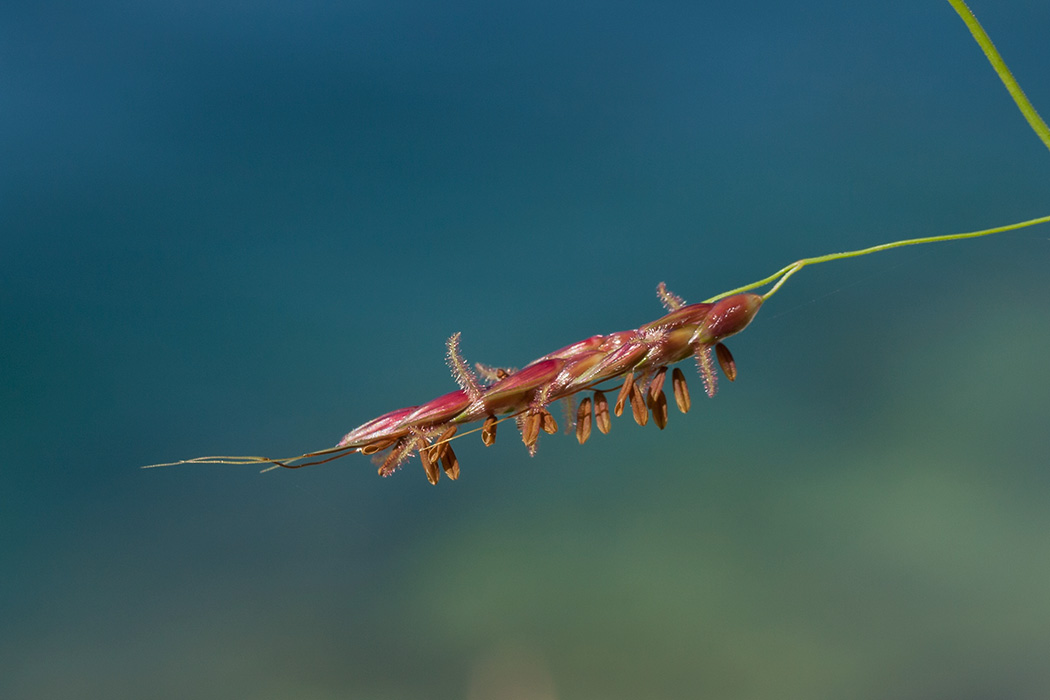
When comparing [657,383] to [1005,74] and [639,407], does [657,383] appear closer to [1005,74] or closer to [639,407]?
[639,407]

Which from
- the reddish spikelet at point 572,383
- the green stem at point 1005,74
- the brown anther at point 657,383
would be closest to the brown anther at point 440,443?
the reddish spikelet at point 572,383

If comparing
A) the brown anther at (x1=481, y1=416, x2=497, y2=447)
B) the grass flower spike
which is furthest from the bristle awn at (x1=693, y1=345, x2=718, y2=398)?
the brown anther at (x1=481, y1=416, x2=497, y2=447)

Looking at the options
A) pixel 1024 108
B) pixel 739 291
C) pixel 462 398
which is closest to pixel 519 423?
pixel 462 398

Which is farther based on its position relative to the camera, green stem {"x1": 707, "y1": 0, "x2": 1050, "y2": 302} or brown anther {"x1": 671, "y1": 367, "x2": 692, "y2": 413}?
brown anther {"x1": 671, "y1": 367, "x2": 692, "y2": 413}

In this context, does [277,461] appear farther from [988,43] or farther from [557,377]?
[988,43]

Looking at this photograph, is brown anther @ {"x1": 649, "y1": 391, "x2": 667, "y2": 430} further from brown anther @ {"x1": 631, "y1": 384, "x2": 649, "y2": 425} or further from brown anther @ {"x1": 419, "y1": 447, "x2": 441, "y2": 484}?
brown anther @ {"x1": 419, "y1": 447, "x2": 441, "y2": 484}

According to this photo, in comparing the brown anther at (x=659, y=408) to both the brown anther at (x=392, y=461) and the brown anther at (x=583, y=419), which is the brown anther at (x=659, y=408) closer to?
the brown anther at (x=583, y=419)

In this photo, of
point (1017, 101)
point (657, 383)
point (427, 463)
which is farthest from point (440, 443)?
point (1017, 101)
